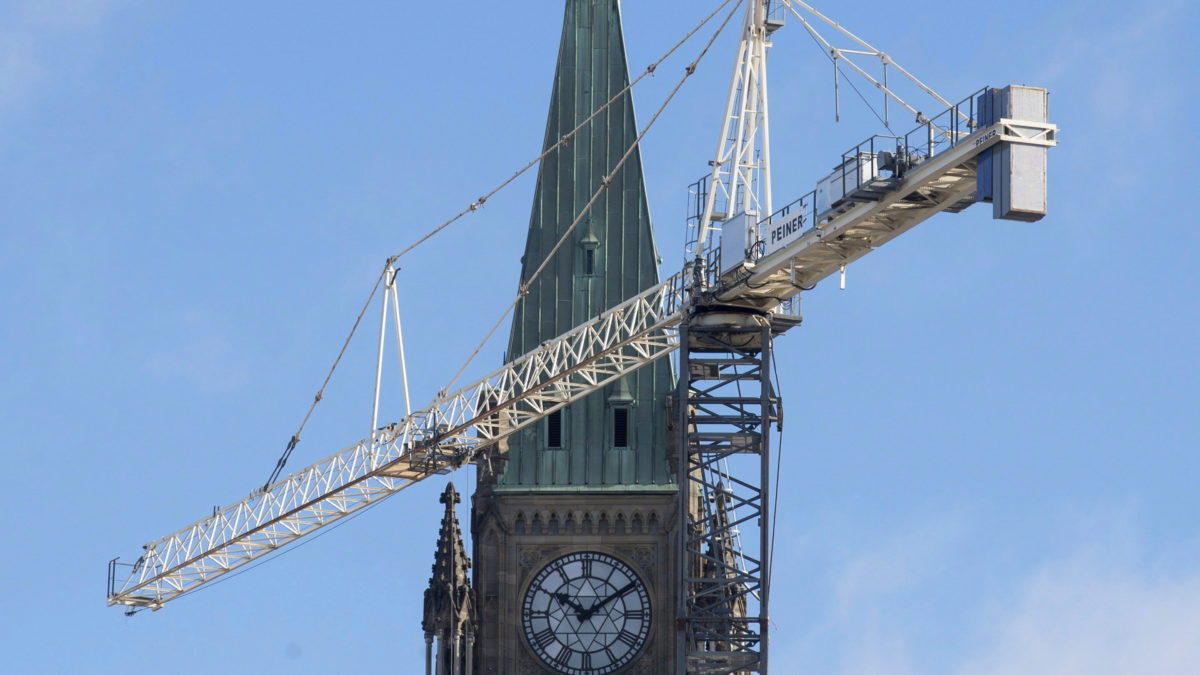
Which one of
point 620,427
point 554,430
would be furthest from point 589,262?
point 554,430

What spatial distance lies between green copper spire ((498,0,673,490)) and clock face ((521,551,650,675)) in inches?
132

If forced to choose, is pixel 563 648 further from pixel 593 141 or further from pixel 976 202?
pixel 976 202

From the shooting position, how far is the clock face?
174250 millimetres

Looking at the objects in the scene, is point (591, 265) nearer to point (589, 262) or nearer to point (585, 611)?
point (589, 262)

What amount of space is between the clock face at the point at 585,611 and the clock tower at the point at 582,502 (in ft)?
0.13

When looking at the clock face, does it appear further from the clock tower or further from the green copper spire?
the green copper spire

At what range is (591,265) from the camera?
586 ft

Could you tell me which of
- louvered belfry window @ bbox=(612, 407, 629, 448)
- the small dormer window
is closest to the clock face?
louvered belfry window @ bbox=(612, 407, 629, 448)

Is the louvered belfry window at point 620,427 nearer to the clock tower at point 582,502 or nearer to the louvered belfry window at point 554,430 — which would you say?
the clock tower at point 582,502

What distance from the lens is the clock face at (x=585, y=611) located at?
572 feet

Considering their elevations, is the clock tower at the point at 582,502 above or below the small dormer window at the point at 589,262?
below

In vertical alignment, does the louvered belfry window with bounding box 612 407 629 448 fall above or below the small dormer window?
below

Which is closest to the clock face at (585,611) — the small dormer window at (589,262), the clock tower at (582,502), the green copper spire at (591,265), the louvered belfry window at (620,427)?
the clock tower at (582,502)

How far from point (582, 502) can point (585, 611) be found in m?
4.22
